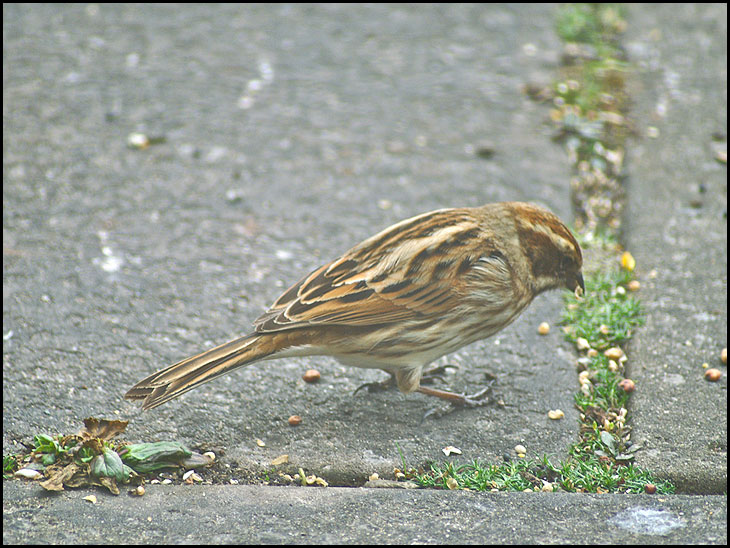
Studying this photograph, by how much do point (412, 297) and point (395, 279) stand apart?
0.12m

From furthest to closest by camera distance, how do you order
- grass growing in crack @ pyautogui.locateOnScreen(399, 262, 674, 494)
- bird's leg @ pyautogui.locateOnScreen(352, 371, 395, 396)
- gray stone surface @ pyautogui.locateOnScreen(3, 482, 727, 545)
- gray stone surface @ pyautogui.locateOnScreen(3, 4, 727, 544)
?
1. bird's leg @ pyautogui.locateOnScreen(352, 371, 395, 396)
2. grass growing in crack @ pyautogui.locateOnScreen(399, 262, 674, 494)
3. gray stone surface @ pyautogui.locateOnScreen(3, 4, 727, 544)
4. gray stone surface @ pyautogui.locateOnScreen(3, 482, 727, 545)

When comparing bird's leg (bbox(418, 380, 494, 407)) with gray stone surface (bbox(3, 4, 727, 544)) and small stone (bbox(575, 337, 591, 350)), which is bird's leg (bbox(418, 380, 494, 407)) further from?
small stone (bbox(575, 337, 591, 350))

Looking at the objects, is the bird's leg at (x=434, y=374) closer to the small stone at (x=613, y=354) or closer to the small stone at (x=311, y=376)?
the small stone at (x=311, y=376)

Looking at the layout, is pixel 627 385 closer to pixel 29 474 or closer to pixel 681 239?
pixel 681 239

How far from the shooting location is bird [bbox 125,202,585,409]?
3.83m

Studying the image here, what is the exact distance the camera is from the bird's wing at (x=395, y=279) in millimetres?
3855

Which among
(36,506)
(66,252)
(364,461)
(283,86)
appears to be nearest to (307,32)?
(283,86)

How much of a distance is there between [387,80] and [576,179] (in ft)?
6.05

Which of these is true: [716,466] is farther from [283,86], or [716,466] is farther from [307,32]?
[307,32]

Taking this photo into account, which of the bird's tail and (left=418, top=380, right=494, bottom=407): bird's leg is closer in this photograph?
the bird's tail

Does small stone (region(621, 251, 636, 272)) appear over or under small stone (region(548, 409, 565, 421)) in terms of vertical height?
over

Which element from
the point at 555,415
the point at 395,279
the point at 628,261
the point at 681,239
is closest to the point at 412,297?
the point at 395,279

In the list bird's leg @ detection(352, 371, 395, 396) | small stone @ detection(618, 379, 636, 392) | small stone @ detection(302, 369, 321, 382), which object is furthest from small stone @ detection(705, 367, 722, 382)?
small stone @ detection(302, 369, 321, 382)

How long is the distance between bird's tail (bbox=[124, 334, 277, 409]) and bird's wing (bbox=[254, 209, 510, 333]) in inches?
4.6
